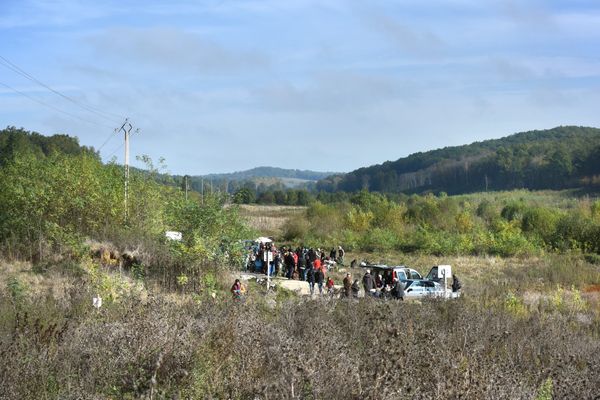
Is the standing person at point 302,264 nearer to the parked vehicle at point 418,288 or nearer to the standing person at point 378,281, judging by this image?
the standing person at point 378,281

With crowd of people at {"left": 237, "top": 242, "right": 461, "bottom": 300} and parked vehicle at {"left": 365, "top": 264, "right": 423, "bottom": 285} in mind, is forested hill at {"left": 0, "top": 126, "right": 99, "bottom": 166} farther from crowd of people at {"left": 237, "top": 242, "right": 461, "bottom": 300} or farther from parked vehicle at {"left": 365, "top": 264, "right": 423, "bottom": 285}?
parked vehicle at {"left": 365, "top": 264, "right": 423, "bottom": 285}

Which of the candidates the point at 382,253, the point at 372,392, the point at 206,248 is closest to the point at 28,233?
the point at 206,248

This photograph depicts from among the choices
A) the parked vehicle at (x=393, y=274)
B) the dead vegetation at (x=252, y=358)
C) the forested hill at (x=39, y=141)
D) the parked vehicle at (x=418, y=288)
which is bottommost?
the parked vehicle at (x=418, y=288)

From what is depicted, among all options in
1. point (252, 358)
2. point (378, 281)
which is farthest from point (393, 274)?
point (252, 358)

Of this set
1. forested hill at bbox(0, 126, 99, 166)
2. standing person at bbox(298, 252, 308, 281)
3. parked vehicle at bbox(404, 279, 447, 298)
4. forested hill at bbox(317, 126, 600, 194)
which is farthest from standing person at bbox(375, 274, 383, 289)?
forested hill at bbox(317, 126, 600, 194)

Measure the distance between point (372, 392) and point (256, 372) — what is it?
2304 mm

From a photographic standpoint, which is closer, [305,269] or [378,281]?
[378,281]

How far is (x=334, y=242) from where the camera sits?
5750 centimetres

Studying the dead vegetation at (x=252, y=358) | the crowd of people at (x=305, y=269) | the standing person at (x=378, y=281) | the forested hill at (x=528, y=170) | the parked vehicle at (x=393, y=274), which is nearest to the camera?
the dead vegetation at (x=252, y=358)

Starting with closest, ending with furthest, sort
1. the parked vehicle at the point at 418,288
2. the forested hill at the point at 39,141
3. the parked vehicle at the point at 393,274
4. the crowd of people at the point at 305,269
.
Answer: the crowd of people at the point at 305,269
the parked vehicle at the point at 418,288
the parked vehicle at the point at 393,274
the forested hill at the point at 39,141

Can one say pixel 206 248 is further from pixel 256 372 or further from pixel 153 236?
pixel 256 372

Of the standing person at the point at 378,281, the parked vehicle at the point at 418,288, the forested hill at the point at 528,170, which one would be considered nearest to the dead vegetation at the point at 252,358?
the parked vehicle at the point at 418,288

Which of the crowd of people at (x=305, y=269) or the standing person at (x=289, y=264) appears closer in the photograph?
the crowd of people at (x=305, y=269)

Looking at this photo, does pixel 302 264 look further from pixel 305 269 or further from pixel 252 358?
pixel 252 358
